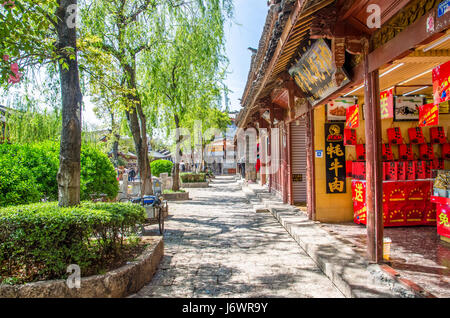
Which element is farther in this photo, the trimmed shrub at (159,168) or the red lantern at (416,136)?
the trimmed shrub at (159,168)

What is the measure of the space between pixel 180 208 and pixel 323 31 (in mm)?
8258

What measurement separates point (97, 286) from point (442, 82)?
16.4ft

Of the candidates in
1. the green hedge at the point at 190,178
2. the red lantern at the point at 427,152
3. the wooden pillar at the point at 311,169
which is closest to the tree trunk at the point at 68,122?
the wooden pillar at the point at 311,169

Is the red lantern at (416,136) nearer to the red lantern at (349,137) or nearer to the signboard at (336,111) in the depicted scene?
the red lantern at (349,137)

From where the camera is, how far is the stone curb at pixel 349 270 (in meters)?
3.13

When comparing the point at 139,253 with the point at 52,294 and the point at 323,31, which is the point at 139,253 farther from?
the point at 323,31

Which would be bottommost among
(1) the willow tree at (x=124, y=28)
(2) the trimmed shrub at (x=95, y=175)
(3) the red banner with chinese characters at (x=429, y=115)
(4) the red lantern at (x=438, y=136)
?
(2) the trimmed shrub at (x=95, y=175)

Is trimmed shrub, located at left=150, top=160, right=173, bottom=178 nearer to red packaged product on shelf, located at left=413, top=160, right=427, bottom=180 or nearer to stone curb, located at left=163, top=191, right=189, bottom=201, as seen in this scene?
stone curb, located at left=163, top=191, right=189, bottom=201

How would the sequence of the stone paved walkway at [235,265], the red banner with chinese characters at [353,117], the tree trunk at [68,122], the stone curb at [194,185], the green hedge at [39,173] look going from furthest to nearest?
the stone curb at [194,185] < the red banner with chinese characters at [353,117] < the green hedge at [39,173] < the tree trunk at [68,122] < the stone paved walkway at [235,265]

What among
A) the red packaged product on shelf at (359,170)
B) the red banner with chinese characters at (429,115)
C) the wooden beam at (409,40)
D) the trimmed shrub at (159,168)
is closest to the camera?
the wooden beam at (409,40)

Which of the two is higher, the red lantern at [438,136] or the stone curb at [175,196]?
the red lantern at [438,136]

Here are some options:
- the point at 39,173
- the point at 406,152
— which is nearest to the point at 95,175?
the point at 39,173

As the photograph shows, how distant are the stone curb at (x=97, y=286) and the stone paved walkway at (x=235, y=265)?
0.18 metres

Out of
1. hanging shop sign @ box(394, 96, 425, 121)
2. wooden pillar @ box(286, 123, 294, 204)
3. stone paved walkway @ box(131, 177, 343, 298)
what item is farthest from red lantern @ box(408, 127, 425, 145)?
stone paved walkway @ box(131, 177, 343, 298)
